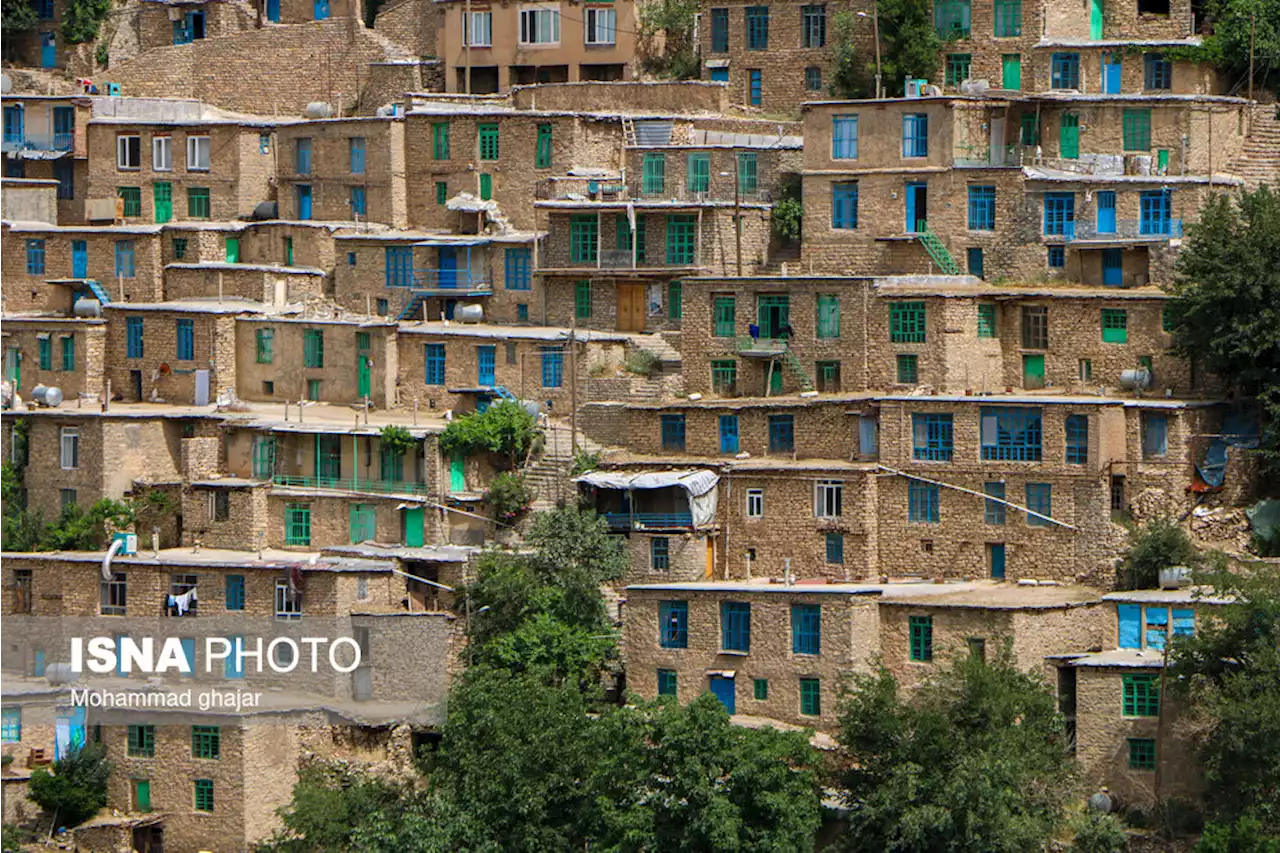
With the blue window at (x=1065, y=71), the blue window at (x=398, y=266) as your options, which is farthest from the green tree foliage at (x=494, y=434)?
the blue window at (x=1065, y=71)

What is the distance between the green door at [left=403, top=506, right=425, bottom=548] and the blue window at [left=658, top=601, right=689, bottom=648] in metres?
5.31

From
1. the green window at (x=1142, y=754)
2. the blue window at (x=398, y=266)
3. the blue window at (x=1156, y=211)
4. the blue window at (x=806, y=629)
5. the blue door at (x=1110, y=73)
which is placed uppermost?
the blue door at (x=1110, y=73)

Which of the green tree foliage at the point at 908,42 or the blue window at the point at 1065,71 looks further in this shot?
the green tree foliage at the point at 908,42

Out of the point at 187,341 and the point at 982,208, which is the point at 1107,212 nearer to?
the point at 982,208

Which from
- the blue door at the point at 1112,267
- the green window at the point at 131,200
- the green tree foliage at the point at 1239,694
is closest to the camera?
the green tree foliage at the point at 1239,694

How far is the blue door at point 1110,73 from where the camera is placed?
6188cm

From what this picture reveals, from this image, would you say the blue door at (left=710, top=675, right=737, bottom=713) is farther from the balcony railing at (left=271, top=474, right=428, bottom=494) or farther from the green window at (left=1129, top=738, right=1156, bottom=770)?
the balcony railing at (left=271, top=474, right=428, bottom=494)

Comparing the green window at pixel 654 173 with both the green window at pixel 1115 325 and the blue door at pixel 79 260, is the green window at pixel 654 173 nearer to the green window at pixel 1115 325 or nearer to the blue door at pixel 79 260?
the green window at pixel 1115 325

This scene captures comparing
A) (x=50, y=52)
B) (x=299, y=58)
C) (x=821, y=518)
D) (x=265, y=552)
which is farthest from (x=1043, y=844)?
(x=50, y=52)

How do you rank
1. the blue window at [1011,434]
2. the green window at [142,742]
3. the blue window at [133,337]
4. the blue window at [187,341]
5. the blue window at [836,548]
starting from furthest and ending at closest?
the blue window at [133,337] → the blue window at [187,341] → the blue window at [836,548] → the blue window at [1011,434] → the green window at [142,742]

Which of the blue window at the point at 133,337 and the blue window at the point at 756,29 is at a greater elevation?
the blue window at the point at 756,29

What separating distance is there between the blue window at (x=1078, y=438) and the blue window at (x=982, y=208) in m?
5.72

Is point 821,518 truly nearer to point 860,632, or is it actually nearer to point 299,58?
point 860,632

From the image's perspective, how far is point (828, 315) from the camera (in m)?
58.2
